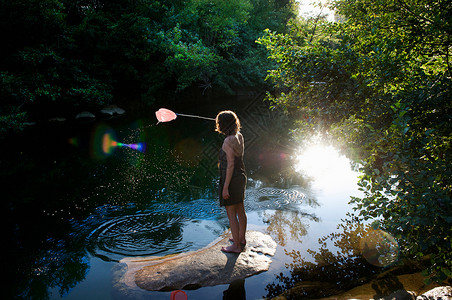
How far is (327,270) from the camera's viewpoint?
4.04 m

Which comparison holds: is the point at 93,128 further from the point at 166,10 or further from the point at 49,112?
the point at 166,10

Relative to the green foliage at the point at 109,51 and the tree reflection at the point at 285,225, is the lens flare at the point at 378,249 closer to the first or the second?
the tree reflection at the point at 285,225

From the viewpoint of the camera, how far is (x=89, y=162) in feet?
32.4

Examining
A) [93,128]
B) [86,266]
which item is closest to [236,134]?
[86,266]

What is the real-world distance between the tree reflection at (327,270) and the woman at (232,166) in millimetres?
927

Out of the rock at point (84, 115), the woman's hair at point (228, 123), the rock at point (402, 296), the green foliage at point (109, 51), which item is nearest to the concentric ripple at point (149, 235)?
the woman's hair at point (228, 123)

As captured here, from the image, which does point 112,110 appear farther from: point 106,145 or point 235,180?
point 235,180

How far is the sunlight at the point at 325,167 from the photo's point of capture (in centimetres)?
803

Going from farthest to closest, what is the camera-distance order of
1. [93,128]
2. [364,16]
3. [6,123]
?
[93,128] → [6,123] → [364,16]

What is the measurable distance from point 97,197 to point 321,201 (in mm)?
5405

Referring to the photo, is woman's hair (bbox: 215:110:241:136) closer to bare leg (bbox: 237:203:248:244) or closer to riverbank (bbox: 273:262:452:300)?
bare leg (bbox: 237:203:248:244)

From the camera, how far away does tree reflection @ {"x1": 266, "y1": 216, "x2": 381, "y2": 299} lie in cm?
358

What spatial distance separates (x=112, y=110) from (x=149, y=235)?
1611 centimetres

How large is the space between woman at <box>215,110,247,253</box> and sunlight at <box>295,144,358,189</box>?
435 centimetres
